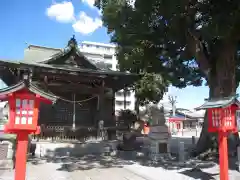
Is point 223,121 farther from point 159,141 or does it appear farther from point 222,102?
point 159,141

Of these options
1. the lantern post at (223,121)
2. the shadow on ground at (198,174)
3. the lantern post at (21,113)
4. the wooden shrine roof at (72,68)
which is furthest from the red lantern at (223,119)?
the wooden shrine roof at (72,68)

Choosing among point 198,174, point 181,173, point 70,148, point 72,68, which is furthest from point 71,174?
point 72,68

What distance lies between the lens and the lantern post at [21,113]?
5.96 metres

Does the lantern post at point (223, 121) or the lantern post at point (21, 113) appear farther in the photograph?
the lantern post at point (223, 121)

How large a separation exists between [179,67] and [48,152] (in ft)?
31.6

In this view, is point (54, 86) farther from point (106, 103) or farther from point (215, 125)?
point (215, 125)

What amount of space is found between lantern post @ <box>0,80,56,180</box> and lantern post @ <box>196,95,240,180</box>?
533 cm

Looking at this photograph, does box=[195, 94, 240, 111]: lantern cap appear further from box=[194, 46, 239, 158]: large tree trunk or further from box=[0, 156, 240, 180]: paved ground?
box=[194, 46, 239, 158]: large tree trunk

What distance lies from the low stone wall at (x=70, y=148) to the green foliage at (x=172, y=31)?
524 cm

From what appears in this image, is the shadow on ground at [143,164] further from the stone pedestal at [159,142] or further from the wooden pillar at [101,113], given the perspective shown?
the wooden pillar at [101,113]

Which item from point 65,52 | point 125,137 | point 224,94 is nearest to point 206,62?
point 224,94

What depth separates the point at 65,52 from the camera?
55.6ft

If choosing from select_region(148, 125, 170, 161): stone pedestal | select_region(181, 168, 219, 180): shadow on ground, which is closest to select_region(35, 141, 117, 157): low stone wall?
select_region(148, 125, 170, 161): stone pedestal

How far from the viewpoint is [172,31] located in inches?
480
